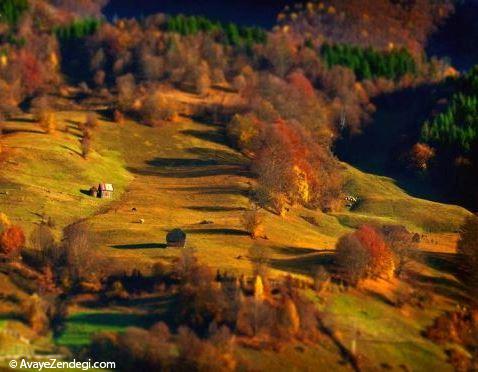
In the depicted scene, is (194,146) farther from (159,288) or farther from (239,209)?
(159,288)

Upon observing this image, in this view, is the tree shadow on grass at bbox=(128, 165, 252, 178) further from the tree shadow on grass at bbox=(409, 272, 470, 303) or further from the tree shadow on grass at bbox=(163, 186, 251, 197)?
the tree shadow on grass at bbox=(409, 272, 470, 303)

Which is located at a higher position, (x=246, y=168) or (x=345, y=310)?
(x=246, y=168)

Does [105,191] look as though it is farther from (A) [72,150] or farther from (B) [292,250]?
(B) [292,250]

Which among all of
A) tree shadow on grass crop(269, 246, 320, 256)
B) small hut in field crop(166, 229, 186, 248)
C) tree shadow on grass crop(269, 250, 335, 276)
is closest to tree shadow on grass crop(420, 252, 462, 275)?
tree shadow on grass crop(269, 246, 320, 256)

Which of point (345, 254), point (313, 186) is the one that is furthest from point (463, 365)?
point (313, 186)

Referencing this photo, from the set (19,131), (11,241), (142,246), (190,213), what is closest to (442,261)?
(190,213)

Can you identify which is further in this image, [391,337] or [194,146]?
[194,146]

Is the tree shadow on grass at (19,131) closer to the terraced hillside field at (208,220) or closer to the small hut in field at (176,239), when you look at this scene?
the terraced hillside field at (208,220)
